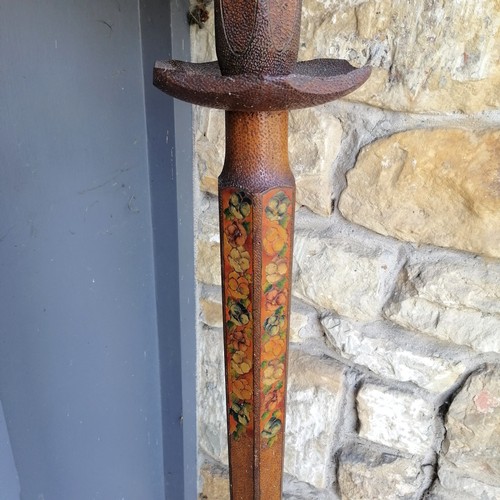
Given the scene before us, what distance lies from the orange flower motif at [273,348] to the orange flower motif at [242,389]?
0.04 meters

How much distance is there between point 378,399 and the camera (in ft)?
2.56

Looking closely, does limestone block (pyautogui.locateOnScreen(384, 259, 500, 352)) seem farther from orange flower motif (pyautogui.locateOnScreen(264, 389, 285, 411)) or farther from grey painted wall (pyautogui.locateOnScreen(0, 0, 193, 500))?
grey painted wall (pyautogui.locateOnScreen(0, 0, 193, 500))

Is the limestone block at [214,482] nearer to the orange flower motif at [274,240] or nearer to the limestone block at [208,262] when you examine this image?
the limestone block at [208,262]

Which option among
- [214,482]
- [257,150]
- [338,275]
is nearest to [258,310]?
[257,150]

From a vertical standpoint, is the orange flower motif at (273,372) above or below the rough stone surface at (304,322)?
above

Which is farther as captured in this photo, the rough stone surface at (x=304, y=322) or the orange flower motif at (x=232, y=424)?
the rough stone surface at (x=304, y=322)

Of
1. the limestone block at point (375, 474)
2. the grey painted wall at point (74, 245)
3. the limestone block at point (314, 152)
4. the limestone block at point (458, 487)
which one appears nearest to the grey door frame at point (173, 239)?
the grey painted wall at point (74, 245)

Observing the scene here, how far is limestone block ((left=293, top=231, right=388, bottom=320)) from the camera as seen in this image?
0.73 meters

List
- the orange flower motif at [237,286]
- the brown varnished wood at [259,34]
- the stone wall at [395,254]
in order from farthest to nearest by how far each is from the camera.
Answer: the stone wall at [395,254], the orange flower motif at [237,286], the brown varnished wood at [259,34]

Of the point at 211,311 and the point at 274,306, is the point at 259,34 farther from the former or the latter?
the point at 211,311

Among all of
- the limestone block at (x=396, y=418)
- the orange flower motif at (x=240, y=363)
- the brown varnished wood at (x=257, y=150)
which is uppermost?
the brown varnished wood at (x=257, y=150)

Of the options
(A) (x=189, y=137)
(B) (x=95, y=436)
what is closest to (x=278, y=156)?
(A) (x=189, y=137)

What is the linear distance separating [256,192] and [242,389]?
0.20 m

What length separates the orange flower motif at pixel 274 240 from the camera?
45cm
